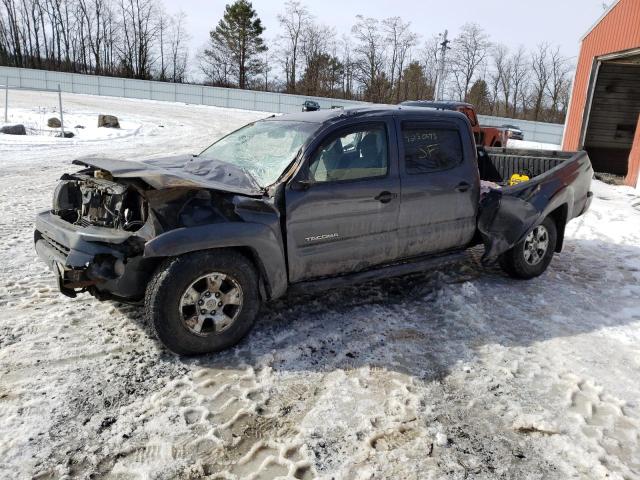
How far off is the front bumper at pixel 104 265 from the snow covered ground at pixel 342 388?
51cm

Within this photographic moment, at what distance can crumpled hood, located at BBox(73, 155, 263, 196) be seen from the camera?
11.3ft

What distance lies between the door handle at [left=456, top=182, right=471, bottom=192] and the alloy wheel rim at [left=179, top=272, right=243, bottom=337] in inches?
96.0

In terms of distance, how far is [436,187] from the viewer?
187 inches

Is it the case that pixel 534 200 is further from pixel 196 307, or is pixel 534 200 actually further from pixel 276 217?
pixel 196 307

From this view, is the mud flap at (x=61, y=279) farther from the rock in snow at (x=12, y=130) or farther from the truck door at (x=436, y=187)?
the rock in snow at (x=12, y=130)

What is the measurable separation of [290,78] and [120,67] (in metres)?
20.6

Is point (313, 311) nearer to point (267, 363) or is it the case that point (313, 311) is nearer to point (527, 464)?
point (267, 363)

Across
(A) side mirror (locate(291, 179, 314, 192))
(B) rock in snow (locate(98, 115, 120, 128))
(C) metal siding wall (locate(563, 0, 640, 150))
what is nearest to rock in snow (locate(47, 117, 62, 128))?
(B) rock in snow (locate(98, 115, 120, 128))

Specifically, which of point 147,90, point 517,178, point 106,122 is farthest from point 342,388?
point 147,90

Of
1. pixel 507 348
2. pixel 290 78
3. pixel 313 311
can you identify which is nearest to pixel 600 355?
pixel 507 348

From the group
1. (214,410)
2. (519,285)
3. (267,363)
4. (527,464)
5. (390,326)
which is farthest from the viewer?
(519,285)

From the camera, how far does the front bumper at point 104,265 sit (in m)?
3.43

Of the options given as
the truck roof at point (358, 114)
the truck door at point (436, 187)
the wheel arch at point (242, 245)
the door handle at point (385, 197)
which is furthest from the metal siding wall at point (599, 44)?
the wheel arch at point (242, 245)

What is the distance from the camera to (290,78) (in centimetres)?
5856
